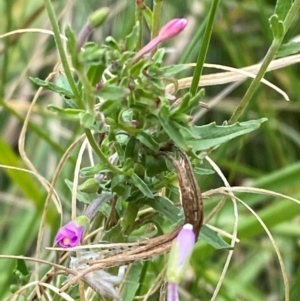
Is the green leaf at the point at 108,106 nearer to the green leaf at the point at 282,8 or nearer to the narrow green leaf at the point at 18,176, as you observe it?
the green leaf at the point at 282,8

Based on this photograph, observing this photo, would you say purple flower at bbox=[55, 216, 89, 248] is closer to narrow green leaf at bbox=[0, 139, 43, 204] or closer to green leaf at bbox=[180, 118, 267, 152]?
green leaf at bbox=[180, 118, 267, 152]

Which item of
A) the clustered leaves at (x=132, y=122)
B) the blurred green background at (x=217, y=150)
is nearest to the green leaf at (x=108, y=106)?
the clustered leaves at (x=132, y=122)

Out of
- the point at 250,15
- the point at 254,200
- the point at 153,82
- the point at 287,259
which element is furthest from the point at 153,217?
the point at 250,15

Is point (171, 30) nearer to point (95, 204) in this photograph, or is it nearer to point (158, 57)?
point (158, 57)

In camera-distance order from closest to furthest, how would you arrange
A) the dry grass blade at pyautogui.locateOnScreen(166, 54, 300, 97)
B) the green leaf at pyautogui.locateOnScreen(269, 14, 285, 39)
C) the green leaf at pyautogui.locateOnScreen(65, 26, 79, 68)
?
the green leaf at pyautogui.locateOnScreen(65, 26, 79, 68)
the green leaf at pyautogui.locateOnScreen(269, 14, 285, 39)
the dry grass blade at pyautogui.locateOnScreen(166, 54, 300, 97)

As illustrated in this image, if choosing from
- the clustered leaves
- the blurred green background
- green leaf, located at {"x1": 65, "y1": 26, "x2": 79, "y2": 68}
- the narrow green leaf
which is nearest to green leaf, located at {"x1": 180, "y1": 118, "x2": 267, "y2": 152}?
the clustered leaves

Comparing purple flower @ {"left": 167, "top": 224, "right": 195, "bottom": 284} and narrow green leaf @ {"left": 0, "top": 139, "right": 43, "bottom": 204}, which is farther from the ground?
purple flower @ {"left": 167, "top": 224, "right": 195, "bottom": 284}

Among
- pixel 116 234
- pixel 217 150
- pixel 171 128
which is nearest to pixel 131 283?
pixel 116 234
